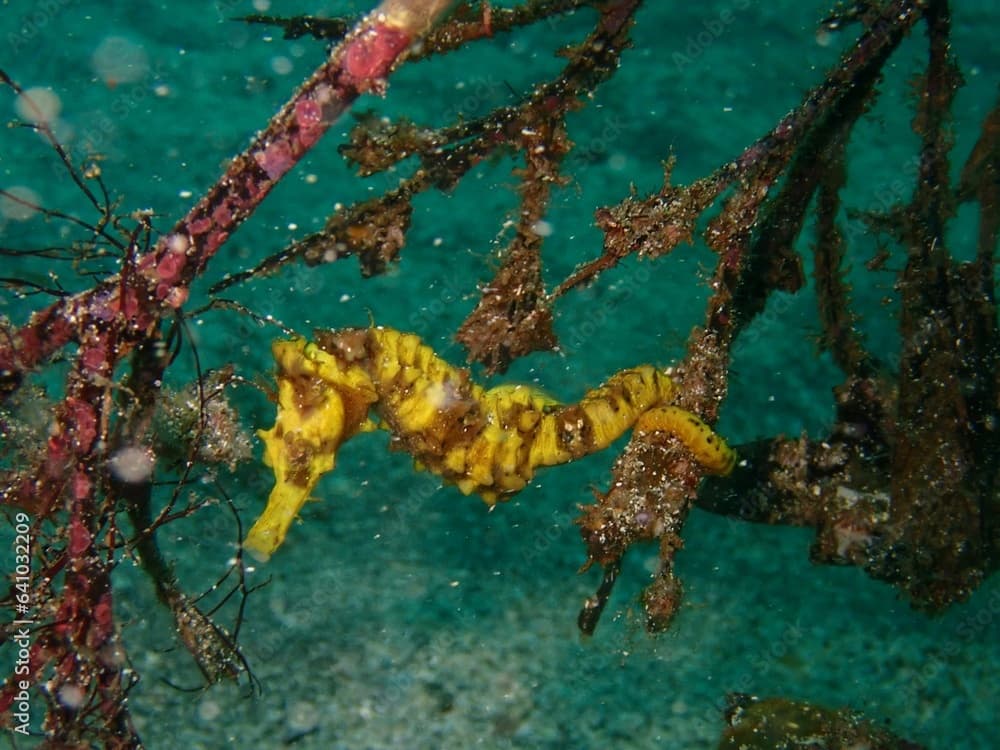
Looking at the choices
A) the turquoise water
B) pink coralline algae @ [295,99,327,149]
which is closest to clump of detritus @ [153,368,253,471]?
the turquoise water

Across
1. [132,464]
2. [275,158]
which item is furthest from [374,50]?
[132,464]

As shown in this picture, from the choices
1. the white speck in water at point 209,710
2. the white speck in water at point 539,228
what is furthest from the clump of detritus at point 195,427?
the white speck in water at point 539,228

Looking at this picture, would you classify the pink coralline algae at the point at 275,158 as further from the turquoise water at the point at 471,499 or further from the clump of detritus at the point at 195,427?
the clump of detritus at the point at 195,427

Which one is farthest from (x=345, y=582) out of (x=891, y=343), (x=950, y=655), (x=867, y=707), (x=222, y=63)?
→ (x=222, y=63)

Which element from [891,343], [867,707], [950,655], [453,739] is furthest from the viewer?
[891,343]

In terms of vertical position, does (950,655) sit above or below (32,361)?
below

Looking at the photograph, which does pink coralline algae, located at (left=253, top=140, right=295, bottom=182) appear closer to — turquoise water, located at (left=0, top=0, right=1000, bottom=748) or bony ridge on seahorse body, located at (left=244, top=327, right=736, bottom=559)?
bony ridge on seahorse body, located at (left=244, top=327, right=736, bottom=559)

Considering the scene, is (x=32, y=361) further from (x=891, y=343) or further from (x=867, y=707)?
(x=891, y=343)
